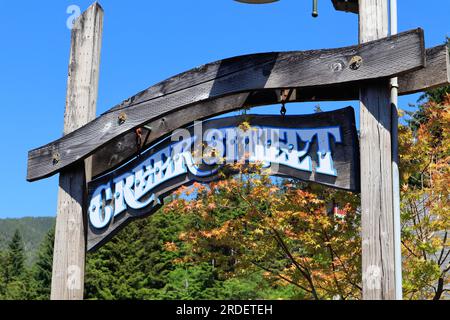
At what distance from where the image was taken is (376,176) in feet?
13.1

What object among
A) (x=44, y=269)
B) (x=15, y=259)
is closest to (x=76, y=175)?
(x=44, y=269)

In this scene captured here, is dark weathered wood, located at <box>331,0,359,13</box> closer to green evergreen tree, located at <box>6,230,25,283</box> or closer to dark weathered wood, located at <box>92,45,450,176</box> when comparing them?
dark weathered wood, located at <box>92,45,450,176</box>

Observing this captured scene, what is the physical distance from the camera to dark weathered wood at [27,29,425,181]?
3994 millimetres

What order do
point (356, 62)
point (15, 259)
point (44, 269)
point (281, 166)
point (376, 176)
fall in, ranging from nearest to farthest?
point (376, 176) < point (356, 62) < point (281, 166) < point (44, 269) < point (15, 259)

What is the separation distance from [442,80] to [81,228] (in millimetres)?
2837

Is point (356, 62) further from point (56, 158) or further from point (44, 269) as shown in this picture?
point (44, 269)

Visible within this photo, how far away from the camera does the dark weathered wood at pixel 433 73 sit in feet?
13.5

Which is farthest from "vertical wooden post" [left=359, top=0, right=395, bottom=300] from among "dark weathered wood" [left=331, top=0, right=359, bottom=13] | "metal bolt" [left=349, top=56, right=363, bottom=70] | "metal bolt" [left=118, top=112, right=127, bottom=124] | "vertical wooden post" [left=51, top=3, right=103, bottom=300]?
"vertical wooden post" [left=51, top=3, right=103, bottom=300]

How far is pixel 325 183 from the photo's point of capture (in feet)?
14.1

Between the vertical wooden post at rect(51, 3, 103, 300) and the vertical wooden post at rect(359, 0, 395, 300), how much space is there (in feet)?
7.18

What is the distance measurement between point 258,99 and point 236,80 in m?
0.44

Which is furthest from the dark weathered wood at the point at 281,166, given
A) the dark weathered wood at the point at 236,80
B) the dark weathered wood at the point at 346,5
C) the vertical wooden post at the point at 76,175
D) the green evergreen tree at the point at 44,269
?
the green evergreen tree at the point at 44,269

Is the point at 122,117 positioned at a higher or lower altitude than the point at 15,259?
lower
